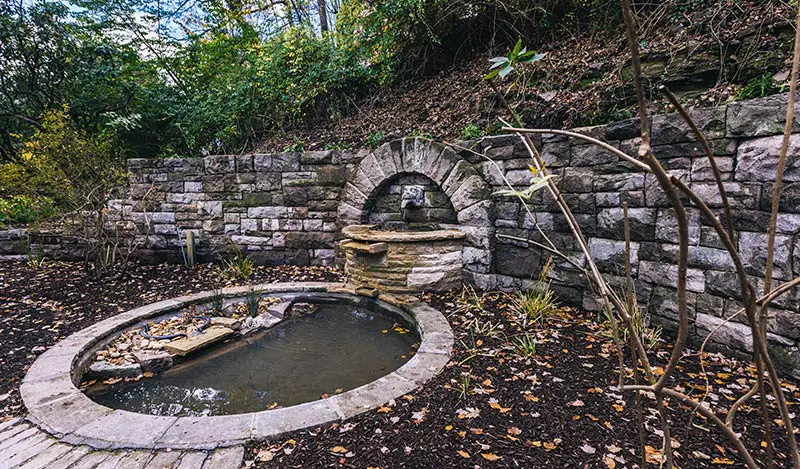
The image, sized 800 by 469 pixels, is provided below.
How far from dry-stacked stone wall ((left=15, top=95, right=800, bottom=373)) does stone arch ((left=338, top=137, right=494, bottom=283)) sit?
0.04 feet

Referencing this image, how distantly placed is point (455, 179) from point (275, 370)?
254 centimetres

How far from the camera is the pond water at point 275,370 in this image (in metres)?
2.42

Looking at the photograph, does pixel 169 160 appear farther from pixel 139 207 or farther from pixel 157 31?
pixel 157 31

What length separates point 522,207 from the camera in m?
3.76

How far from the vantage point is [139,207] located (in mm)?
5633

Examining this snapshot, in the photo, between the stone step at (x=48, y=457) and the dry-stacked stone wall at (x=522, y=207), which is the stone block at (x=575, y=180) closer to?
the dry-stacked stone wall at (x=522, y=207)

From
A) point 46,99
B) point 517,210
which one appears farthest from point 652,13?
point 46,99

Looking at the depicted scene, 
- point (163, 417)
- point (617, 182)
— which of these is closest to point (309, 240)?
point (163, 417)

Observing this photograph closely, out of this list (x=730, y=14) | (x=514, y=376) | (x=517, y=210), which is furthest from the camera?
(x=517, y=210)

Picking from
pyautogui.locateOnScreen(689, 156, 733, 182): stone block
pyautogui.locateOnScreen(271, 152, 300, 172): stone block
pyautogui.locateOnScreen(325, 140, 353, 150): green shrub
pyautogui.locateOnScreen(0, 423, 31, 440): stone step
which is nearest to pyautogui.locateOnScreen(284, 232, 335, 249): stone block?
pyautogui.locateOnScreen(271, 152, 300, 172): stone block

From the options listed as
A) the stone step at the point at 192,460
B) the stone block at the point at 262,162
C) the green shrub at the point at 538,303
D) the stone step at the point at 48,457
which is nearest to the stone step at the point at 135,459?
the stone step at the point at 192,460

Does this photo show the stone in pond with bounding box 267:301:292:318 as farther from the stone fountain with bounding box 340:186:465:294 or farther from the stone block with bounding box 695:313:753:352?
the stone block with bounding box 695:313:753:352

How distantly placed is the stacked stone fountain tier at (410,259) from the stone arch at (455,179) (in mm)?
160

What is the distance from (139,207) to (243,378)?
432 cm
